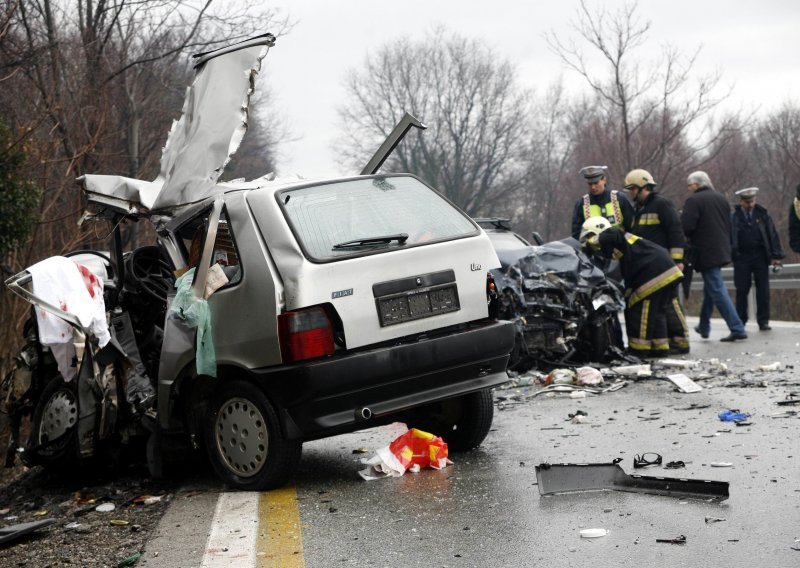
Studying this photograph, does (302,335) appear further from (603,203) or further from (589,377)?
(603,203)

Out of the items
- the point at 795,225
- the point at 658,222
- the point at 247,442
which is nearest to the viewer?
the point at 247,442

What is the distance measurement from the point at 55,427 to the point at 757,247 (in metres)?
10.9

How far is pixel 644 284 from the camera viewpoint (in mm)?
12492

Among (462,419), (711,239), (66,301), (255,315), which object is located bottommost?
(462,419)

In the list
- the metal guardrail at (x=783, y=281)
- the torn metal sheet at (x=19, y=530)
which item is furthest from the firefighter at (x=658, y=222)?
the torn metal sheet at (x=19, y=530)

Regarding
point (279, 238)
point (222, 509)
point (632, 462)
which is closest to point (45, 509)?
point (222, 509)

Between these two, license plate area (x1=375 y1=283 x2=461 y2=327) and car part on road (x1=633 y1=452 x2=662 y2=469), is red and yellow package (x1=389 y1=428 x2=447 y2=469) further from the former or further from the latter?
car part on road (x1=633 y1=452 x2=662 y2=469)

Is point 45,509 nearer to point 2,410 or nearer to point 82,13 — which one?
point 2,410

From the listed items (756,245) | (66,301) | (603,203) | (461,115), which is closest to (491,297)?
(66,301)

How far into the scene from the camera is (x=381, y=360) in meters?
6.15

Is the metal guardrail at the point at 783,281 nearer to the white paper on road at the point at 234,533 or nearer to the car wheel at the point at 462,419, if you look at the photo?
the car wheel at the point at 462,419

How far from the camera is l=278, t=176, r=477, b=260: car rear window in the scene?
6277 millimetres

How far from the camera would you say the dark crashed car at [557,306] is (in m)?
11.6

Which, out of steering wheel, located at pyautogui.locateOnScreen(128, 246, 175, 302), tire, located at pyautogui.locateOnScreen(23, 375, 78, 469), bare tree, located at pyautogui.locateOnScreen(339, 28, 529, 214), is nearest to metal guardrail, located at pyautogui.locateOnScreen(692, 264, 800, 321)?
steering wheel, located at pyautogui.locateOnScreen(128, 246, 175, 302)
